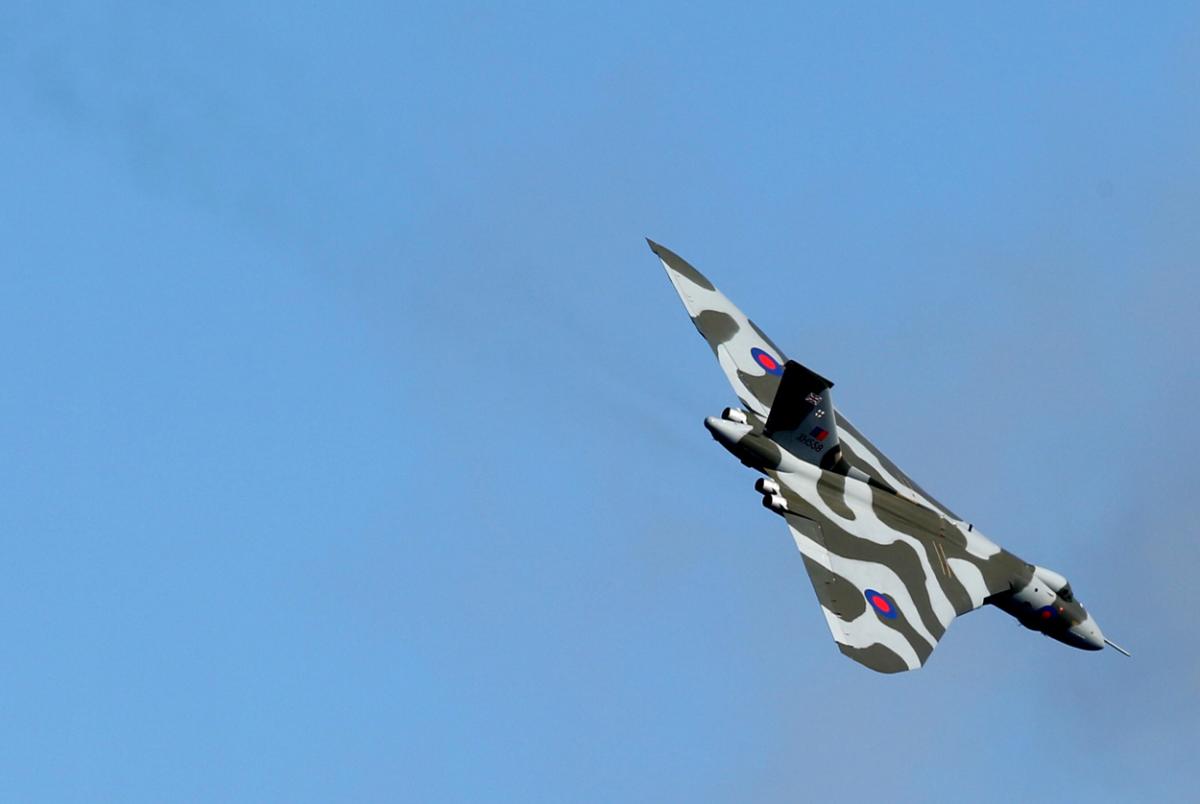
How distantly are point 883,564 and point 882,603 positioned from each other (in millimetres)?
2256

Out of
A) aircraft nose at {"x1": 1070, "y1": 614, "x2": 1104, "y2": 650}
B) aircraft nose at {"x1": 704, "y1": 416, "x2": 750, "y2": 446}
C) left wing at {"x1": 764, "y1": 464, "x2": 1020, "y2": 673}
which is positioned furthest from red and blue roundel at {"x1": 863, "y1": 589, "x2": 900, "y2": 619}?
aircraft nose at {"x1": 1070, "y1": 614, "x2": 1104, "y2": 650}

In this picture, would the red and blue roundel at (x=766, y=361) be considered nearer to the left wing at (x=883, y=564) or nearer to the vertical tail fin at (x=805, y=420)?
the vertical tail fin at (x=805, y=420)

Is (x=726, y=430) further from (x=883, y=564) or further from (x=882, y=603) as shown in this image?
(x=882, y=603)

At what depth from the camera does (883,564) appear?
70.9m

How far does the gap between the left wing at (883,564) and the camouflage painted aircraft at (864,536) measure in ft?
0.14

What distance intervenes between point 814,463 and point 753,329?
9.03m

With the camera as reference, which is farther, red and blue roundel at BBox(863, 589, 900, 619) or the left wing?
→ red and blue roundel at BBox(863, 589, 900, 619)

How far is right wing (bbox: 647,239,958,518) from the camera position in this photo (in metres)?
76.5

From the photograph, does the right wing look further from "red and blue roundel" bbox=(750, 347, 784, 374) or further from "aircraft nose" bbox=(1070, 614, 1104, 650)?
"aircraft nose" bbox=(1070, 614, 1104, 650)

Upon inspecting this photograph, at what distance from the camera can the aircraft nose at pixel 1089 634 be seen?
7681 centimetres

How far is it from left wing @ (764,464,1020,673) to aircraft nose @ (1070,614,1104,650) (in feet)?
12.0

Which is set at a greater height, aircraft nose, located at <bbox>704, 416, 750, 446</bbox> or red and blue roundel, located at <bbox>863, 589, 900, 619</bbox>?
aircraft nose, located at <bbox>704, 416, 750, 446</bbox>

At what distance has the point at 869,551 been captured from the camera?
71.1 metres

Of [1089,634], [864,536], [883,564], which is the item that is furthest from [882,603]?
[1089,634]
